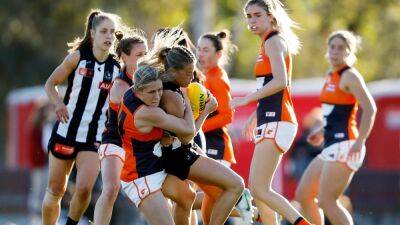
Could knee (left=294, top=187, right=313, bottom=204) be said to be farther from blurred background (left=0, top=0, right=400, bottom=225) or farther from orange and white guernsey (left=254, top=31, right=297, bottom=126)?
blurred background (left=0, top=0, right=400, bottom=225)

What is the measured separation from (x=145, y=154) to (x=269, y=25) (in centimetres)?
197

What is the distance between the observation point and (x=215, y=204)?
1026 centimetres

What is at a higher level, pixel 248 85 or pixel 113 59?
pixel 113 59

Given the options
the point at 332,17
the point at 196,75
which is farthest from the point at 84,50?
the point at 332,17

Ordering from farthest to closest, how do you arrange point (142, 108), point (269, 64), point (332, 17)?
point (332, 17)
point (269, 64)
point (142, 108)

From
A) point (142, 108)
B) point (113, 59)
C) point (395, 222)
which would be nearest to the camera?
point (142, 108)

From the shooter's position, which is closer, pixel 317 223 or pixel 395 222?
pixel 317 223

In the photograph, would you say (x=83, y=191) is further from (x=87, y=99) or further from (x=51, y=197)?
(x=87, y=99)

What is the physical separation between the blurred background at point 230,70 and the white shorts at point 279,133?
600cm

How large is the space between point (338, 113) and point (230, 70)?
24.1m

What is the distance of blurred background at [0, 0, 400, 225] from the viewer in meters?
18.7

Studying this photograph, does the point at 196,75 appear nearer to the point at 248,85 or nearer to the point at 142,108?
the point at 142,108

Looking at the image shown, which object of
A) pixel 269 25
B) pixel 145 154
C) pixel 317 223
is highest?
pixel 269 25

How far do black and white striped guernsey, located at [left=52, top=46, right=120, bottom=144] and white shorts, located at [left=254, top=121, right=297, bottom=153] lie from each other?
5.47 ft
